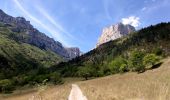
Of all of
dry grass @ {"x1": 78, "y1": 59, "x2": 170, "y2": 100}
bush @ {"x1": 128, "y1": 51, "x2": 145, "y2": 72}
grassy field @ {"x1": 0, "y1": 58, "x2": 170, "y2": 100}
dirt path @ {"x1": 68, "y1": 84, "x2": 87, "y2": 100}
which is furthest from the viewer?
bush @ {"x1": 128, "y1": 51, "x2": 145, "y2": 72}

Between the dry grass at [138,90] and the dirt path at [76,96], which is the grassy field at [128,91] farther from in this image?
the dirt path at [76,96]

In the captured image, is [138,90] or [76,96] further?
[138,90]

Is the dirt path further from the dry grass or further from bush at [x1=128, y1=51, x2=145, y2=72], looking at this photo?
bush at [x1=128, y1=51, x2=145, y2=72]

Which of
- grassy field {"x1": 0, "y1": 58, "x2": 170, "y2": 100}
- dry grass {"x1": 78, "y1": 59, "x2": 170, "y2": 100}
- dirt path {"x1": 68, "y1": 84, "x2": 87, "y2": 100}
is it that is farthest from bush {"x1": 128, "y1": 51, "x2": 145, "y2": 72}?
dirt path {"x1": 68, "y1": 84, "x2": 87, "y2": 100}

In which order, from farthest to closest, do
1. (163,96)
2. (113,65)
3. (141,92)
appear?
(113,65), (141,92), (163,96)

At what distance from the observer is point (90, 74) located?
655ft

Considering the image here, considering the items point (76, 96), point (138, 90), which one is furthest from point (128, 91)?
point (76, 96)

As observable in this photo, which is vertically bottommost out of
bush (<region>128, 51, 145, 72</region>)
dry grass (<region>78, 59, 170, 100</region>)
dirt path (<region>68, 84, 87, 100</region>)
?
dirt path (<region>68, 84, 87, 100</region>)

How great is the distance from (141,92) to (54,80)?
166658 millimetres

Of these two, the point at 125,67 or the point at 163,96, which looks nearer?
the point at 163,96

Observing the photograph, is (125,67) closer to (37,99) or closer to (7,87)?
(7,87)

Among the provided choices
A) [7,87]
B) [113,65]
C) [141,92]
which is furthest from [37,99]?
[113,65]

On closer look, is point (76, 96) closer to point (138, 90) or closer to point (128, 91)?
point (138, 90)

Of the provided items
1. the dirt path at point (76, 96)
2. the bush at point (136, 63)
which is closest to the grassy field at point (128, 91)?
the dirt path at point (76, 96)
